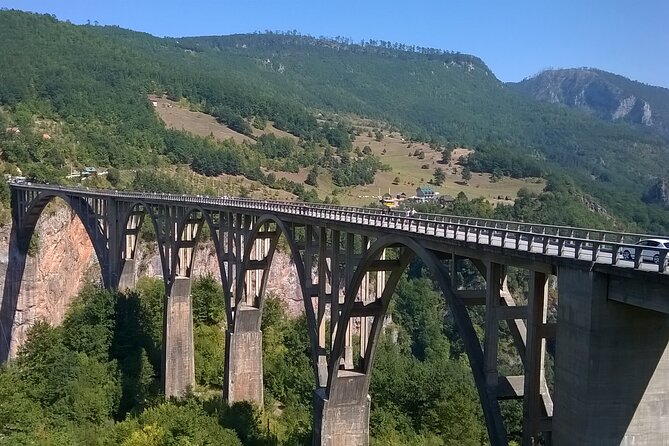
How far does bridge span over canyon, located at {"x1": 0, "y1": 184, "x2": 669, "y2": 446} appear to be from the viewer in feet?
46.4

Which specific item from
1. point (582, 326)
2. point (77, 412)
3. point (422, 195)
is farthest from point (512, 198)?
point (582, 326)

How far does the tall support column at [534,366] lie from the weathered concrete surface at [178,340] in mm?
30727

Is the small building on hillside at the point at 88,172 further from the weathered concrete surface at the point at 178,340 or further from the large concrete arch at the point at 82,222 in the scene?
the weathered concrete surface at the point at 178,340

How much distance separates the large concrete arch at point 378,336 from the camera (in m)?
17.2

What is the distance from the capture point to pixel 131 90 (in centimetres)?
15725

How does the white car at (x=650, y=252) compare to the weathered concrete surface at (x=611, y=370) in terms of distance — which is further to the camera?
the weathered concrete surface at (x=611, y=370)

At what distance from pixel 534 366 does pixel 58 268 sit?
179 ft

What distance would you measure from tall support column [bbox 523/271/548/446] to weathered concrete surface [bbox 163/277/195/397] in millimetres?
30727

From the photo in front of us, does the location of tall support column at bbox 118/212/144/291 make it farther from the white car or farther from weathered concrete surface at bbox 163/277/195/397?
the white car

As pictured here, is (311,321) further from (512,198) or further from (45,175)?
(512,198)

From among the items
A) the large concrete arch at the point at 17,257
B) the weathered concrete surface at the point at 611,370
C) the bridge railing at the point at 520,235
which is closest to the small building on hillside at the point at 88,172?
the large concrete arch at the point at 17,257

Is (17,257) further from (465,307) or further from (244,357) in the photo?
(465,307)

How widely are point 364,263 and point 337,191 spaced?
106m

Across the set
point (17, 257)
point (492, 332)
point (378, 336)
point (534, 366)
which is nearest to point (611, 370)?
point (534, 366)
